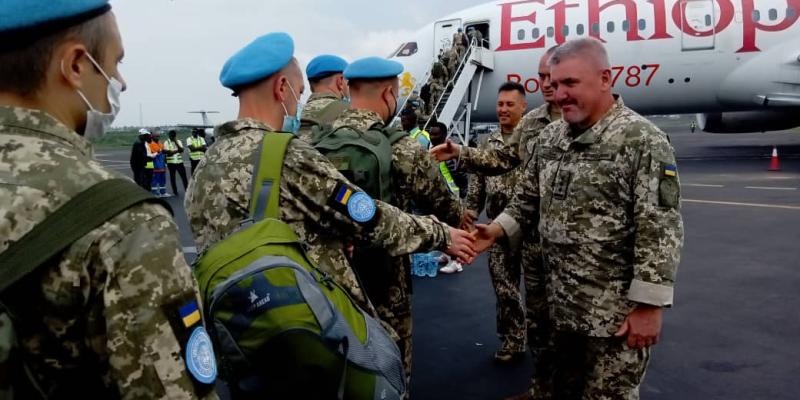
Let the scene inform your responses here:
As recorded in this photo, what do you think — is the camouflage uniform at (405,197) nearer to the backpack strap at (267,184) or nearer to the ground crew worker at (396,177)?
the ground crew worker at (396,177)

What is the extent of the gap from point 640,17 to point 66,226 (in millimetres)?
15064

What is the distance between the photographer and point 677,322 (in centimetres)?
470

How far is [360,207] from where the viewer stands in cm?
197

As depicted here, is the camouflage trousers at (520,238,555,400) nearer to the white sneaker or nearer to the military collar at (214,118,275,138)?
the military collar at (214,118,275,138)

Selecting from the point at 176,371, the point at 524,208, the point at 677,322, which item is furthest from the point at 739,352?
the point at 176,371

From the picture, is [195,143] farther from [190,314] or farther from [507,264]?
[190,314]

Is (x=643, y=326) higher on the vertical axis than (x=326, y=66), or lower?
lower

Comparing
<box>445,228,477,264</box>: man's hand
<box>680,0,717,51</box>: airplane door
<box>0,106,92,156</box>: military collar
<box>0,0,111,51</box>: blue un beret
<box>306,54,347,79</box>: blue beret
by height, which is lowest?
<box>445,228,477,264</box>: man's hand

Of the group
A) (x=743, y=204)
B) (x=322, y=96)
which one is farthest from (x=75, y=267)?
(x=743, y=204)

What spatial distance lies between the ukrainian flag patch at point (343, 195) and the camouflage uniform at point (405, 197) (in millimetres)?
818

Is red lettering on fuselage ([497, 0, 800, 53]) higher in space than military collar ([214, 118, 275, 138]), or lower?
higher

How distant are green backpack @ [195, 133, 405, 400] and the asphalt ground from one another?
2.26m

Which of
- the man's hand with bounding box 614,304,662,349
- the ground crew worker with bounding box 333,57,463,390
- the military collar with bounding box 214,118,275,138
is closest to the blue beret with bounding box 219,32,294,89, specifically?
the military collar with bounding box 214,118,275,138

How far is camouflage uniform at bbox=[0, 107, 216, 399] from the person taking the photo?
3.13ft
